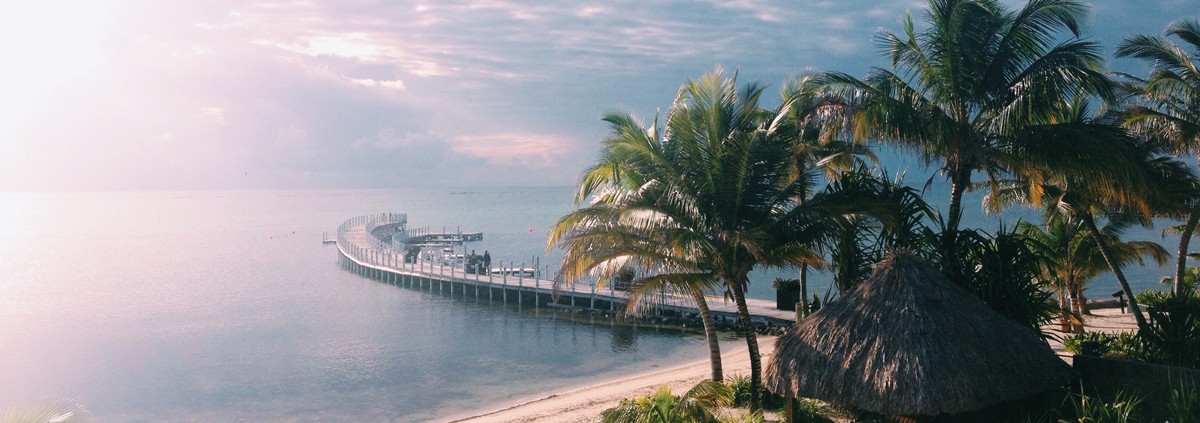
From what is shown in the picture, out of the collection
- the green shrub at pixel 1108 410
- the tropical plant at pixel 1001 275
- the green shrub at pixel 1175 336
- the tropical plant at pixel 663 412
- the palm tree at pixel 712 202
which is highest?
the palm tree at pixel 712 202

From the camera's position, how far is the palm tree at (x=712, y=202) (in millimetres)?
12797

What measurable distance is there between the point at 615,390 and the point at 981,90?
451 inches

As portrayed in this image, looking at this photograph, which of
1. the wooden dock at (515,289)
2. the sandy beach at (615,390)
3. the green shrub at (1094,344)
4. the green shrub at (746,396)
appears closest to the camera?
the green shrub at (1094,344)

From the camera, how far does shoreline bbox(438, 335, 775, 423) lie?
1728cm

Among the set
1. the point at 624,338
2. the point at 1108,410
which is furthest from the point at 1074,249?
the point at 624,338

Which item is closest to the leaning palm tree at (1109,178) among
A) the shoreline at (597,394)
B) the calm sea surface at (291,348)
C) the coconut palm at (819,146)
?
the coconut palm at (819,146)

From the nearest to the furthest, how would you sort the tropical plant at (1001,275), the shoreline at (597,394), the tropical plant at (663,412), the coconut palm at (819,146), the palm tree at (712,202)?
the tropical plant at (663,412) → the tropical plant at (1001,275) → the palm tree at (712,202) → the coconut palm at (819,146) → the shoreline at (597,394)

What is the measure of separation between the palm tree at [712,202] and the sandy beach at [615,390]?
3.23 metres

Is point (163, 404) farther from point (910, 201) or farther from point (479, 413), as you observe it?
point (910, 201)

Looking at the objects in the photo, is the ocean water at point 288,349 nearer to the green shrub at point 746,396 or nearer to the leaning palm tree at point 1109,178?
the green shrub at point 746,396

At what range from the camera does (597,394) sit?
20516mm

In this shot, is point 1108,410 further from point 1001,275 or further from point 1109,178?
point 1109,178

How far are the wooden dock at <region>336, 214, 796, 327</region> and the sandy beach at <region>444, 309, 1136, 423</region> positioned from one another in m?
2.82

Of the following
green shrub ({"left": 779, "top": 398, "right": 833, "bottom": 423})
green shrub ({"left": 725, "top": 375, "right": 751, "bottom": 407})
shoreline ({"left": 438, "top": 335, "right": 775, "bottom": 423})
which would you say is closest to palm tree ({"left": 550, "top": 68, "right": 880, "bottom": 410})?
green shrub ({"left": 725, "top": 375, "right": 751, "bottom": 407})
